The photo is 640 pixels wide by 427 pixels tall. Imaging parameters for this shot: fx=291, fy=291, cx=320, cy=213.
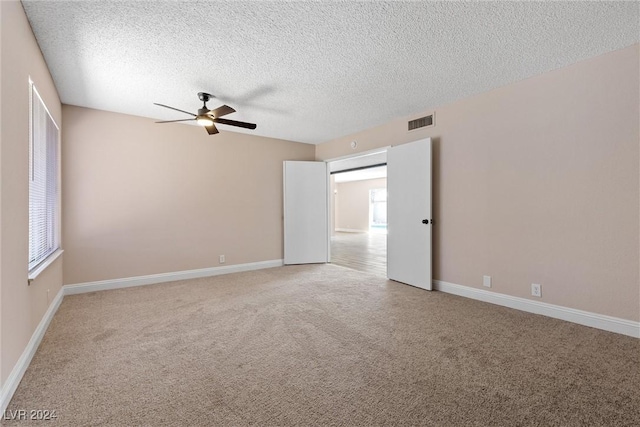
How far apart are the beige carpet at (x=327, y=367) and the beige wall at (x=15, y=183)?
0.33 metres

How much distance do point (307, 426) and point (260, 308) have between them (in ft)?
6.28

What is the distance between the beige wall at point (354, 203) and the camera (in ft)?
42.5

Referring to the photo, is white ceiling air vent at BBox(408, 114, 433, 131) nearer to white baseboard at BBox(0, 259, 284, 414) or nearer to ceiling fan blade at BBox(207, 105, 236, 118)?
ceiling fan blade at BBox(207, 105, 236, 118)

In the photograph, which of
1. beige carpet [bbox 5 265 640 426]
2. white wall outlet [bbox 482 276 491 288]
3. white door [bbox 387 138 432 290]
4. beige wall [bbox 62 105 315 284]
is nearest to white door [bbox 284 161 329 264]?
beige wall [bbox 62 105 315 284]

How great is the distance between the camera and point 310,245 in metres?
5.95

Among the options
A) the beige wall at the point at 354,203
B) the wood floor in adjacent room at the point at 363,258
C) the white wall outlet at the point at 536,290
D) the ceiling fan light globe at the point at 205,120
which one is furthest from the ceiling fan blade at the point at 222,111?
the beige wall at the point at 354,203

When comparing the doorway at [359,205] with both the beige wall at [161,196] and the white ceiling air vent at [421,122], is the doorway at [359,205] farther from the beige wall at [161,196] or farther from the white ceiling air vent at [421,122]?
the white ceiling air vent at [421,122]

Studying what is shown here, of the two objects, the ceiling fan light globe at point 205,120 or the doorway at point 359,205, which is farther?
the doorway at point 359,205

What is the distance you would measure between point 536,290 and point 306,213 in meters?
3.89

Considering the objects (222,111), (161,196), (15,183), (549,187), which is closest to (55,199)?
(161,196)

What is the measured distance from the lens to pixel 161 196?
4574 millimetres

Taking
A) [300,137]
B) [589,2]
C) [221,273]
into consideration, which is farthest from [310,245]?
[589,2]

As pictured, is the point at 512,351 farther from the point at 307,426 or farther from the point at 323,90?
the point at 323,90

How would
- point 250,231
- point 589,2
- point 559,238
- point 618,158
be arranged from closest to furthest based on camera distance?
point 589,2 < point 618,158 < point 559,238 < point 250,231
